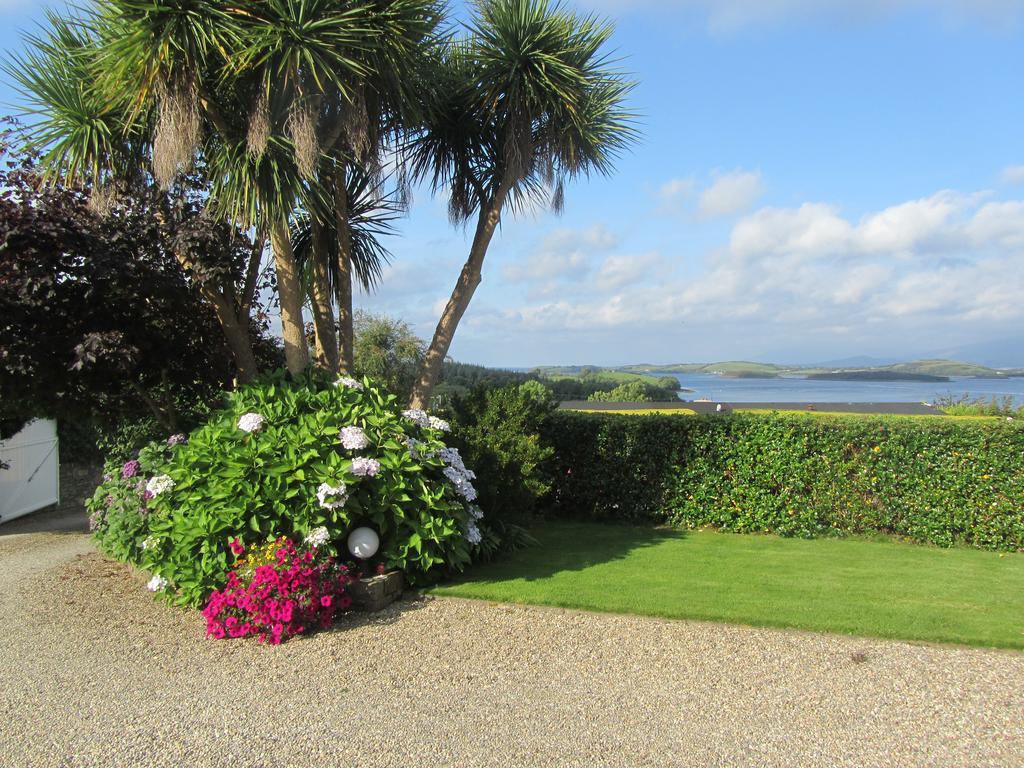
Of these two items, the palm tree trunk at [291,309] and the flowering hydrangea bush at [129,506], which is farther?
the palm tree trunk at [291,309]

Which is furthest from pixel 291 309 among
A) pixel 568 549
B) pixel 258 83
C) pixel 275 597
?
pixel 568 549

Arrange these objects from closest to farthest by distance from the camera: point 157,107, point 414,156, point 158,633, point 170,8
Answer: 1. point 158,633
2. point 170,8
3. point 157,107
4. point 414,156

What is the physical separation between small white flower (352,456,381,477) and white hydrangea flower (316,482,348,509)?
16 centimetres

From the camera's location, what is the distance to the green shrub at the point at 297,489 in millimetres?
5816

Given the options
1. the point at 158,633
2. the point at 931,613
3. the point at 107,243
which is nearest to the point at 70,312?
the point at 107,243

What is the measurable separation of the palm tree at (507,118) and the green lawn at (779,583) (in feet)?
9.57

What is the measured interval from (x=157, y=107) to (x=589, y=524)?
693cm

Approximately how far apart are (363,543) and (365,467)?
0.68m

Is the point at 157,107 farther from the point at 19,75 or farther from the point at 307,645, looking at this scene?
the point at 307,645

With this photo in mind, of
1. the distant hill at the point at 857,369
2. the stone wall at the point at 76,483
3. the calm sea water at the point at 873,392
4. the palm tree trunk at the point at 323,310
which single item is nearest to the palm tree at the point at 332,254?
the palm tree trunk at the point at 323,310

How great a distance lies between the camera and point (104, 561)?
7.98 m

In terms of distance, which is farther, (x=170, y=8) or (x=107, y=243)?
(x=107, y=243)

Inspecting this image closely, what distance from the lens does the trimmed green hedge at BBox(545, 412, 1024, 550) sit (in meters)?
8.41

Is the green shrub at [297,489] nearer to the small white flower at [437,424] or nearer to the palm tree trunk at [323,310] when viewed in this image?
the small white flower at [437,424]
